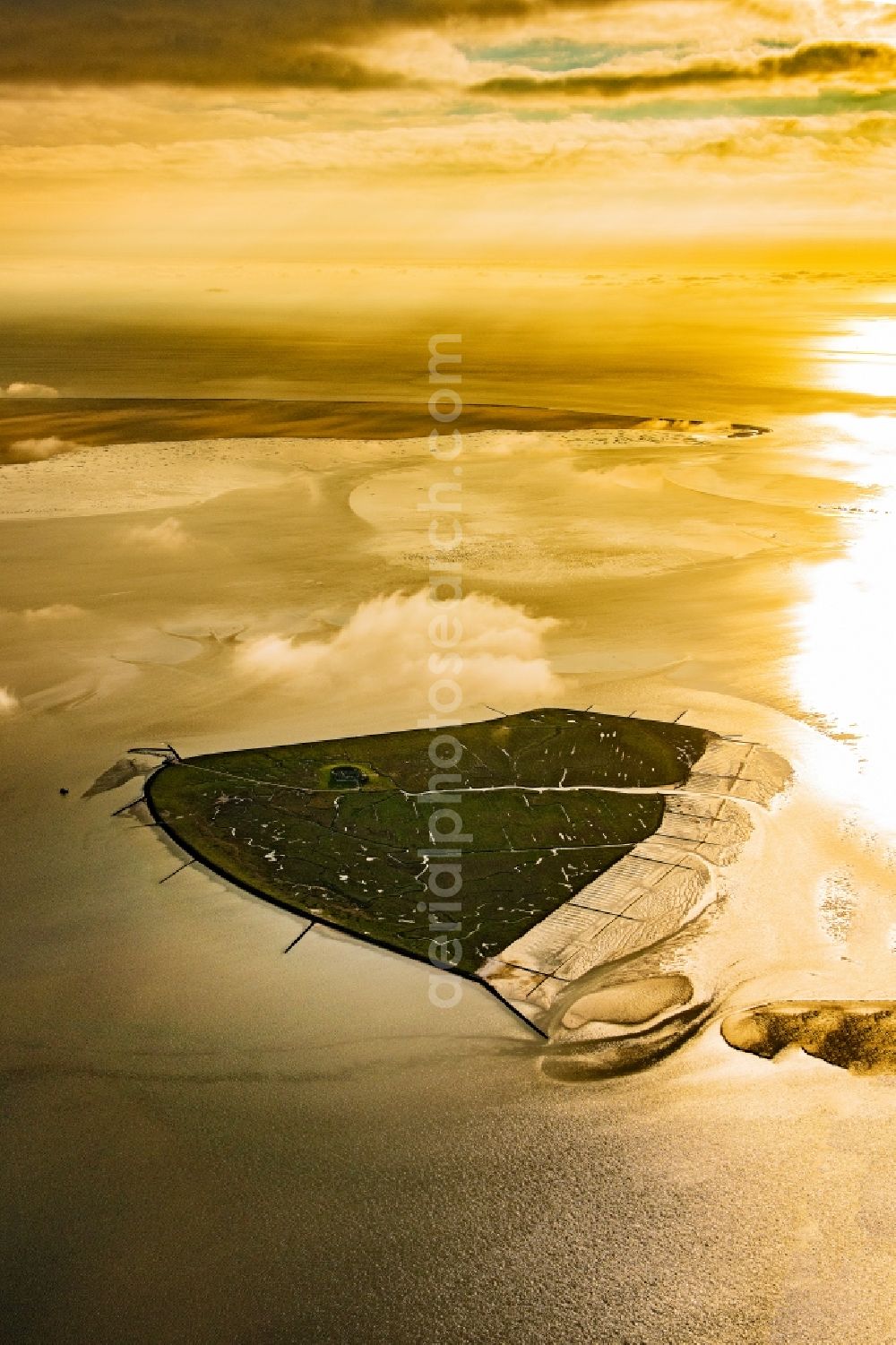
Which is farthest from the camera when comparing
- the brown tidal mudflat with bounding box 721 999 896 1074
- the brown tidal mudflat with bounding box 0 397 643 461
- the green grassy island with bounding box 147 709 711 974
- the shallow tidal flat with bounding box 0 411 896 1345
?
the brown tidal mudflat with bounding box 0 397 643 461

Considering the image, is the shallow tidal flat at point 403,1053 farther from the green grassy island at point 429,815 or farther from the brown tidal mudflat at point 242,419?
the brown tidal mudflat at point 242,419

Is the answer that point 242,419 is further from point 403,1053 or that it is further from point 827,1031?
point 827,1031

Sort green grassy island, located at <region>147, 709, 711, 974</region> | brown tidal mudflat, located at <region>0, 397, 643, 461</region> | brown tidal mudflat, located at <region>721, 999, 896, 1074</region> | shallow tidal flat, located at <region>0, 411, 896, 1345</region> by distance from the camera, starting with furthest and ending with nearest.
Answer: brown tidal mudflat, located at <region>0, 397, 643, 461</region> → green grassy island, located at <region>147, 709, 711, 974</region> → brown tidal mudflat, located at <region>721, 999, 896, 1074</region> → shallow tidal flat, located at <region>0, 411, 896, 1345</region>

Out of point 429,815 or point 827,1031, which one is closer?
point 827,1031

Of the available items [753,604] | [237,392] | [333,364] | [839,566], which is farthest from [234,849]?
[333,364]

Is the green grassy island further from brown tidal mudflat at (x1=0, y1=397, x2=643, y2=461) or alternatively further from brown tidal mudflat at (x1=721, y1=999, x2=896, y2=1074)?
brown tidal mudflat at (x1=0, y1=397, x2=643, y2=461)

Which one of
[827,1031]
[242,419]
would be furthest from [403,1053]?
[242,419]

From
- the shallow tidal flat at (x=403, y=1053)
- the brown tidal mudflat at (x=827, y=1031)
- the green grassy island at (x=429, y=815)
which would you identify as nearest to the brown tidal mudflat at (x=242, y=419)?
the shallow tidal flat at (x=403, y=1053)

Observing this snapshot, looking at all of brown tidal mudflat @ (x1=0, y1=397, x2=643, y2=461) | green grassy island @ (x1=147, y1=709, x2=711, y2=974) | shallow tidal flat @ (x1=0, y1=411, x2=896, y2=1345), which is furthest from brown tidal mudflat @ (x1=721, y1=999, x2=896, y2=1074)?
brown tidal mudflat @ (x1=0, y1=397, x2=643, y2=461)

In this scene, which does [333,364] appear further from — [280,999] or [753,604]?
[280,999]

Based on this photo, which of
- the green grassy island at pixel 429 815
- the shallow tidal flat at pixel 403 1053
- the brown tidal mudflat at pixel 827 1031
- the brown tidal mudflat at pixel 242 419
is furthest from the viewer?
the brown tidal mudflat at pixel 242 419
